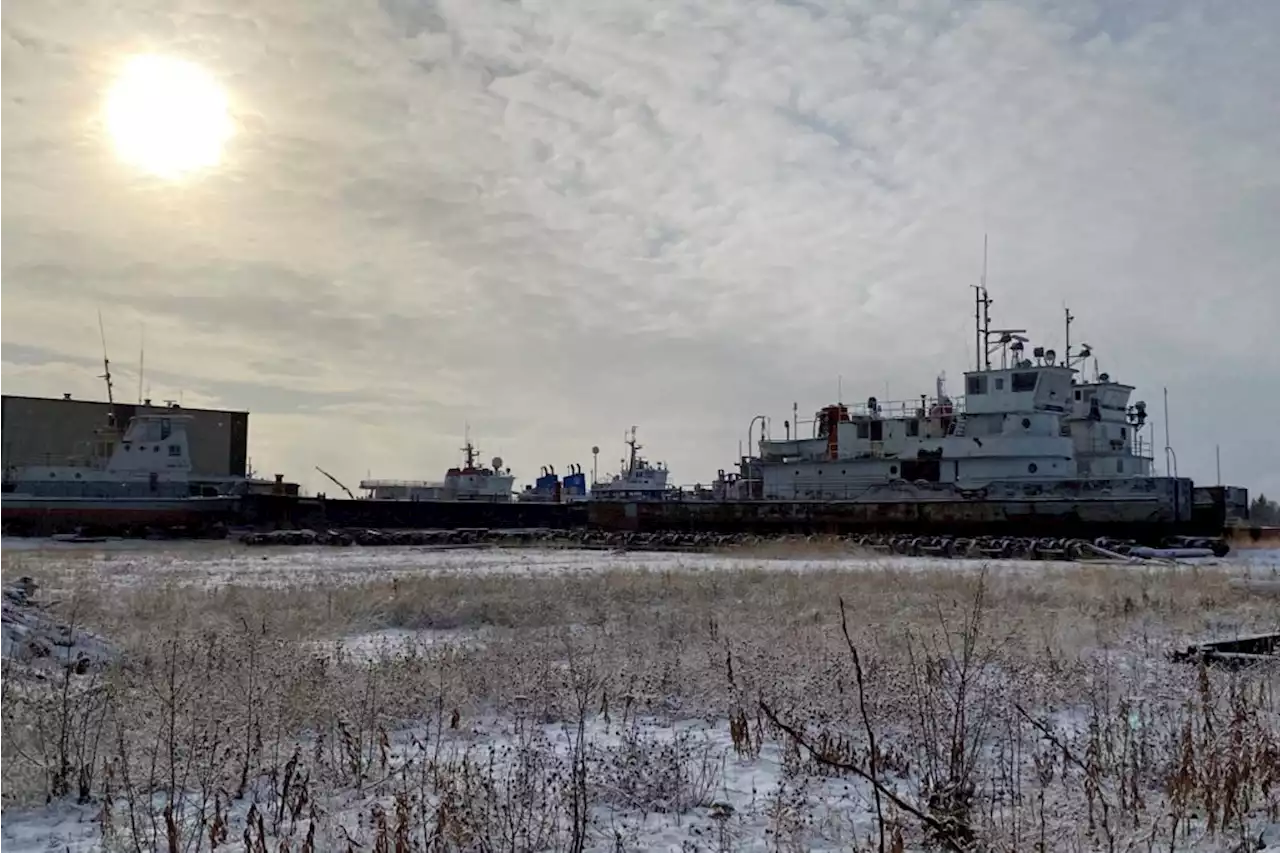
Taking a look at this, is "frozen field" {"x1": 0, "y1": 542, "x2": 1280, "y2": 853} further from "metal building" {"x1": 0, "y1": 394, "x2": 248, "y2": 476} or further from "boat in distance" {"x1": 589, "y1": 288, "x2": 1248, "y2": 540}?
"metal building" {"x1": 0, "y1": 394, "x2": 248, "y2": 476}

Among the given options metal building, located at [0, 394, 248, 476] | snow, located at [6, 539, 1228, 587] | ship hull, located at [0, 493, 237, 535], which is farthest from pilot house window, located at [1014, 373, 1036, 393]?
metal building, located at [0, 394, 248, 476]

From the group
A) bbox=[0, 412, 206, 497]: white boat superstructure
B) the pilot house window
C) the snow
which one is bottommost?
the snow

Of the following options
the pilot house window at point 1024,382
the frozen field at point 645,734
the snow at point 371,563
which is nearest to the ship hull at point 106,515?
the snow at point 371,563

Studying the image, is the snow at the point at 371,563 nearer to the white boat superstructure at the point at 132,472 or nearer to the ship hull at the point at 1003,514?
the ship hull at the point at 1003,514

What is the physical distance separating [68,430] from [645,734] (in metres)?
63.1

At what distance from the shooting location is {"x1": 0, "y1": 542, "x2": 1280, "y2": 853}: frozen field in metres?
4.98

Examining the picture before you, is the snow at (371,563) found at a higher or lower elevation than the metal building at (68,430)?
lower

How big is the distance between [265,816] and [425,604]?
1002 centimetres

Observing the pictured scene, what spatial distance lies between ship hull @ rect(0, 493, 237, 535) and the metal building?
35.9ft

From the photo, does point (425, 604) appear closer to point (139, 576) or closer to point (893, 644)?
point (893, 644)

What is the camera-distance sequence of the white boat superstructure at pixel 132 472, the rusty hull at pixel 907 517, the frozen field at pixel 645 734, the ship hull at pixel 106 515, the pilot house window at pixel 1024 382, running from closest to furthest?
the frozen field at pixel 645 734
the rusty hull at pixel 907 517
the pilot house window at pixel 1024 382
the ship hull at pixel 106 515
the white boat superstructure at pixel 132 472

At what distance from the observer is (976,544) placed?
31953 millimetres

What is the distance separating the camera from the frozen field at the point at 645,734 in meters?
4.98

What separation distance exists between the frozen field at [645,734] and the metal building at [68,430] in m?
52.3
